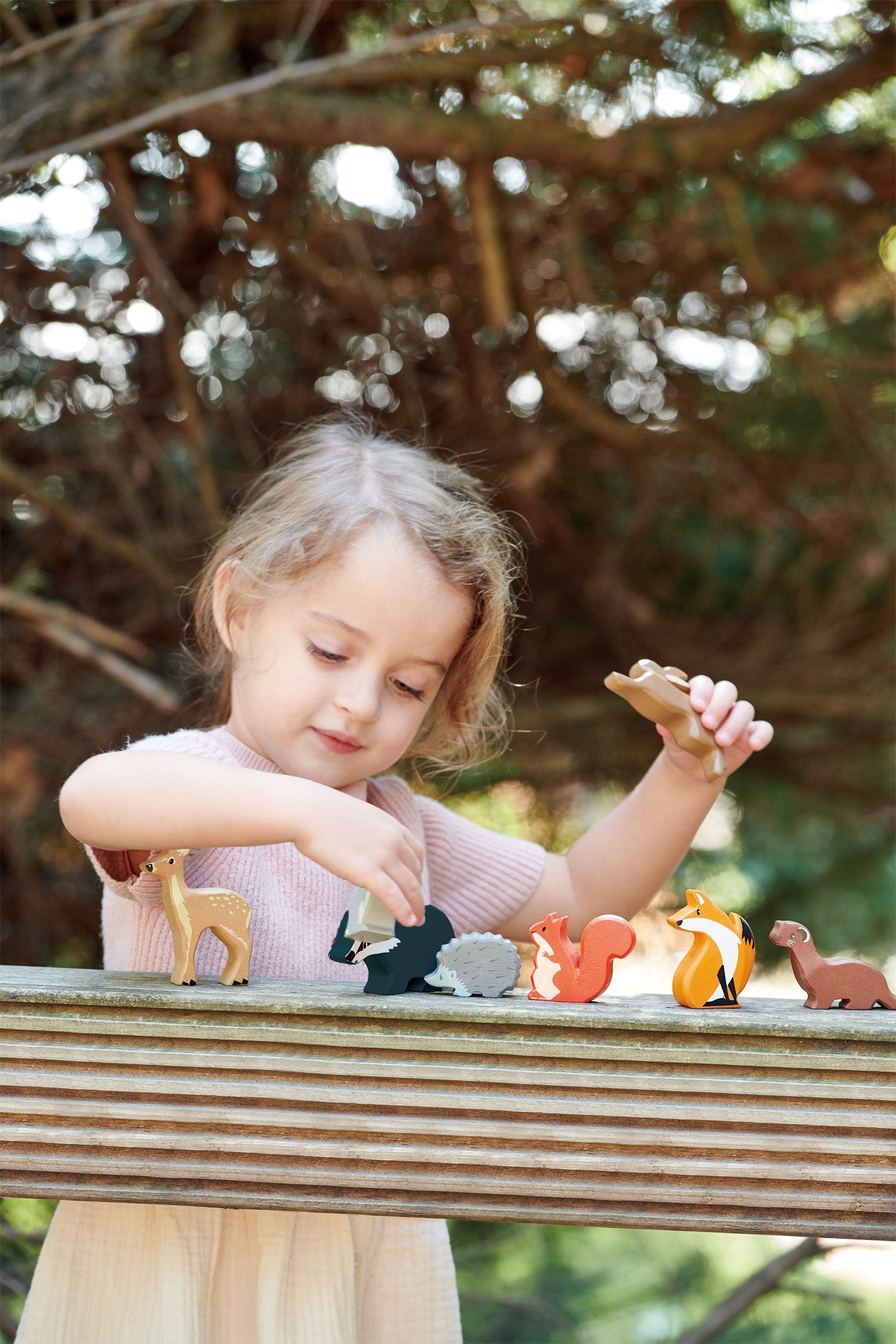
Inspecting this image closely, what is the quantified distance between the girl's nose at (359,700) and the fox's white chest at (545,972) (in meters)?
0.28

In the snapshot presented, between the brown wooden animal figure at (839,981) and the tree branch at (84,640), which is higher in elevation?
the tree branch at (84,640)

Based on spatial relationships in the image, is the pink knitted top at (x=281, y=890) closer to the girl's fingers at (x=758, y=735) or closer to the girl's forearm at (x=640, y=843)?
the girl's forearm at (x=640, y=843)

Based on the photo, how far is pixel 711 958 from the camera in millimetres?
806

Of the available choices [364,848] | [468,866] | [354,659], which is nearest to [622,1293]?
[468,866]

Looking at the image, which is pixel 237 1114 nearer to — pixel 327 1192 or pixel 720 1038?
pixel 327 1192

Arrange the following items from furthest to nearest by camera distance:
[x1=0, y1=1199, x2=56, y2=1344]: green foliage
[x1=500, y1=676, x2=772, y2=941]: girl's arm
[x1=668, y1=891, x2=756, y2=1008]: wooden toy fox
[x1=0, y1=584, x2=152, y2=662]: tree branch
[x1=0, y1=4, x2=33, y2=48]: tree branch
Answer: [x1=0, y1=1199, x2=56, y2=1344]: green foliage, [x1=0, y1=584, x2=152, y2=662]: tree branch, [x1=0, y1=4, x2=33, y2=48]: tree branch, [x1=500, y1=676, x2=772, y2=941]: girl's arm, [x1=668, y1=891, x2=756, y2=1008]: wooden toy fox

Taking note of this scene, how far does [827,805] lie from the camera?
9.16 feet

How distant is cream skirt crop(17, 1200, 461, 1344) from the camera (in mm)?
944

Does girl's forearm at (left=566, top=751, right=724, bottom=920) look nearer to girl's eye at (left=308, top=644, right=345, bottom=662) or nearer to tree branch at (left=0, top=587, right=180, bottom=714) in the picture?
girl's eye at (left=308, top=644, right=345, bottom=662)

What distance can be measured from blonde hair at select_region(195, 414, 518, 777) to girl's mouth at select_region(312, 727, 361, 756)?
0.15 metres

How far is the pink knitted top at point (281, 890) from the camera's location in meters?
1.05

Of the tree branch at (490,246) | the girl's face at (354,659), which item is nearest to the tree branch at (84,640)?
the girl's face at (354,659)

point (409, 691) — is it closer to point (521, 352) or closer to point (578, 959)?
point (578, 959)

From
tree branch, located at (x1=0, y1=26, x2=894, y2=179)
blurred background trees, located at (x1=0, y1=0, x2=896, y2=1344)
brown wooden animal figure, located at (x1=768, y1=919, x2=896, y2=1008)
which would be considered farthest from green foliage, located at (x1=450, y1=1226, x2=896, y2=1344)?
tree branch, located at (x1=0, y1=26, x2=894, y2=179)
